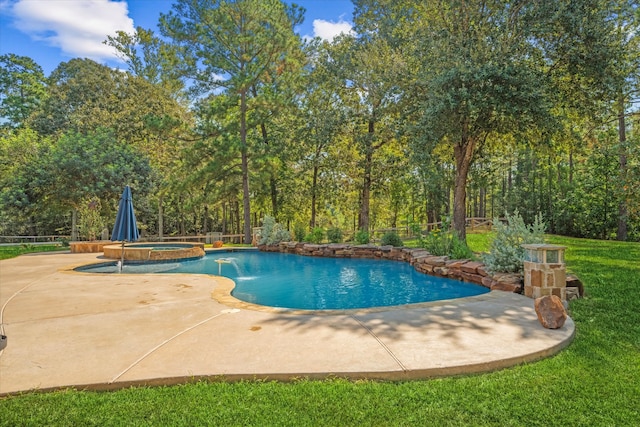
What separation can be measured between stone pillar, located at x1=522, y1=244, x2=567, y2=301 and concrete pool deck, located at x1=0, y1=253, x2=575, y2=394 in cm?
30

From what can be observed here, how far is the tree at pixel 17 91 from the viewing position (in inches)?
1198

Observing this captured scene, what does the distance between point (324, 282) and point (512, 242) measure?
13.4 ft

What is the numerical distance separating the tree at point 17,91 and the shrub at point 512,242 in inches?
1417

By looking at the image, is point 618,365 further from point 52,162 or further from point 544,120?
point 52,162

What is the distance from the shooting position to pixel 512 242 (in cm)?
657

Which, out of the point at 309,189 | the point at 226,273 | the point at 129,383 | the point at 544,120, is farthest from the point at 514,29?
the point at 309,189

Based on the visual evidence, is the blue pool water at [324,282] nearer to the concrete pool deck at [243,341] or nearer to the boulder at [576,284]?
the concrete pool deck at [243,341]

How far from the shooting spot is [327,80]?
19.1 meters

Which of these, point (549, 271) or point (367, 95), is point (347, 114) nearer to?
point (367, 95)

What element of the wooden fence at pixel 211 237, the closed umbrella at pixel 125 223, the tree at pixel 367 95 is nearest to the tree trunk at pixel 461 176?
the tree at pixel 367 95

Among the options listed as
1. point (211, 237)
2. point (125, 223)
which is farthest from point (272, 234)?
point (125, 223)

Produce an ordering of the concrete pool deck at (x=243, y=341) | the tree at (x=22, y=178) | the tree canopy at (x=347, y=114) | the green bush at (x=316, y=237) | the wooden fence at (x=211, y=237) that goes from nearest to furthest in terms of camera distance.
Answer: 1. the concrete pool deck at (x=243, y=341)
2. the tree canopy at (x=347, y=114)
3. the green bush at (x=316, y=237)
4. the tree at (x=22, y=178)
5. the wooden fence at (x=211, y=237)

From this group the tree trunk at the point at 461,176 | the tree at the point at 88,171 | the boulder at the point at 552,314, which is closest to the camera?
the boulder at the point at 552,314

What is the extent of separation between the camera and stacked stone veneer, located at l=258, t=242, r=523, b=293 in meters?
6.34
